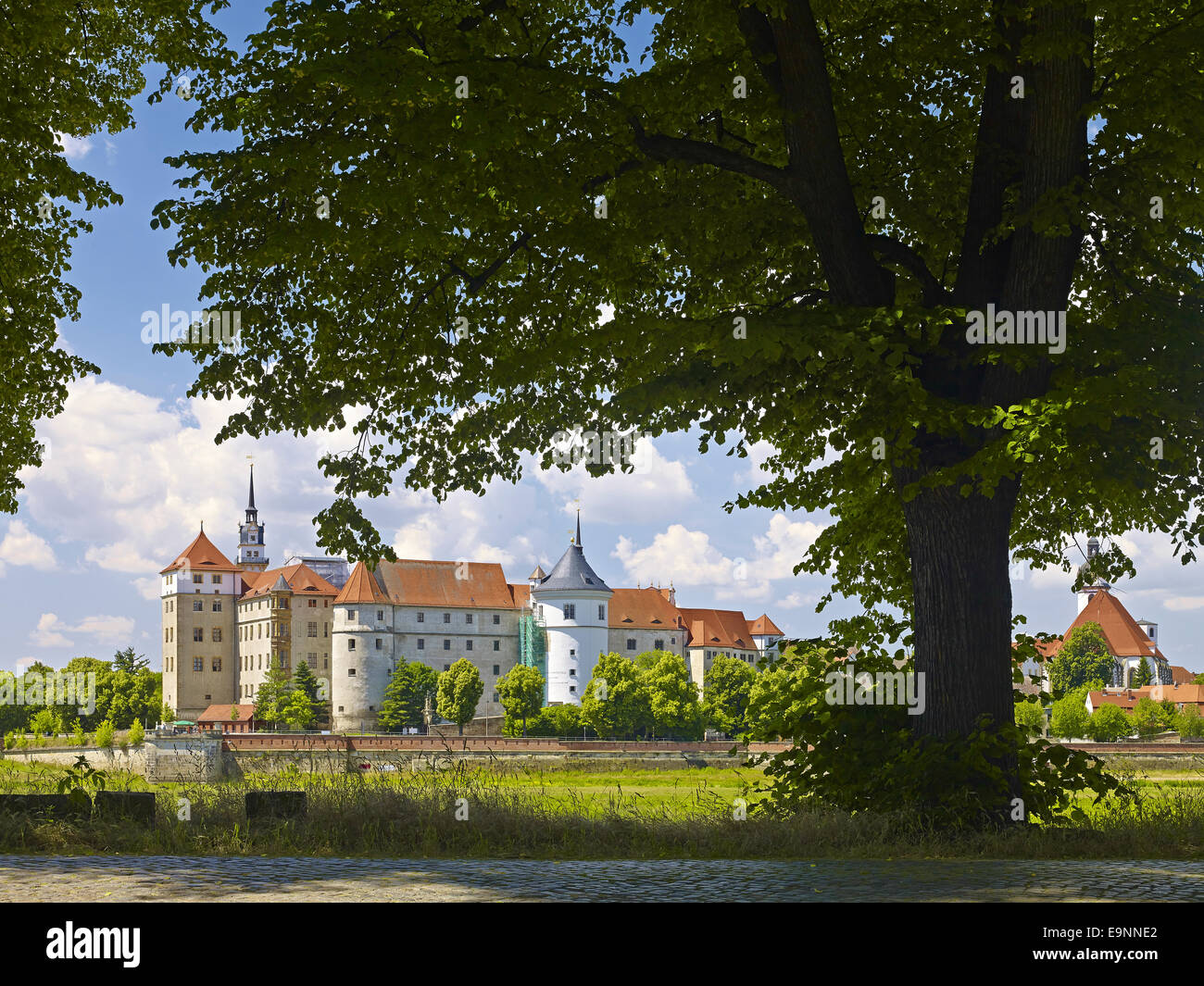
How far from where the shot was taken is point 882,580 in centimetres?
1524

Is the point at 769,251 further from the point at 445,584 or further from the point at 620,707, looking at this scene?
the point at 445,584

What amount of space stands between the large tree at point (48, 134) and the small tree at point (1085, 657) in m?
130

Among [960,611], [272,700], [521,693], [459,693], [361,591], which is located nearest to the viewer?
[960,611]

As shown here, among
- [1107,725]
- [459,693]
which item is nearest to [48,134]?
[459,693]

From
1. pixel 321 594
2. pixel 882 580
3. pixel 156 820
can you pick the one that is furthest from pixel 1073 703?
pixel 156 820

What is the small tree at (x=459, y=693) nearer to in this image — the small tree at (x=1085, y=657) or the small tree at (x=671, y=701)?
the small tree at (x=671, y=701)

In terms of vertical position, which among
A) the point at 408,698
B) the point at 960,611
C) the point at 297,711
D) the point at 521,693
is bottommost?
the point at 297,711

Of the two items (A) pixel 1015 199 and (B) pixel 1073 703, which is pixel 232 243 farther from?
(B) pixel 1073 703

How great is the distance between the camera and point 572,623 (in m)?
125

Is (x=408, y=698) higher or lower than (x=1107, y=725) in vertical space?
higher

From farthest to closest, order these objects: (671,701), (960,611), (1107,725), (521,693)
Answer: (521,693)
(1107,725)
(671,701)
(960,611)

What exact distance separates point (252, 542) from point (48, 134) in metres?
148

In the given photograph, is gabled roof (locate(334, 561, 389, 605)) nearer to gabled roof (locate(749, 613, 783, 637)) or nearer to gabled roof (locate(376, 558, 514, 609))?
gabled roof (locate(376, 558, 514, 609))

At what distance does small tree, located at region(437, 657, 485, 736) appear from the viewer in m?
103
